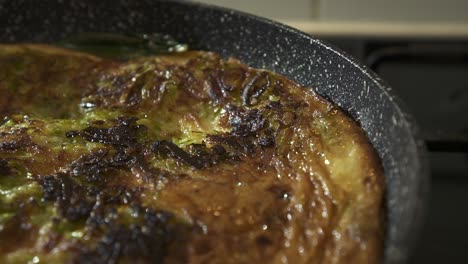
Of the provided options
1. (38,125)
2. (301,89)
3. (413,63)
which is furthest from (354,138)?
(413,63)

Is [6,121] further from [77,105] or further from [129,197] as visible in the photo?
[129,197]

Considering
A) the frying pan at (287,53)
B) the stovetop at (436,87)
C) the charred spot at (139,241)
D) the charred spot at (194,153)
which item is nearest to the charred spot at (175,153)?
the charred spot at (194,153)

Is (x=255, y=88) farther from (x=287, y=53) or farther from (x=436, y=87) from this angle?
(x=436, y=87)

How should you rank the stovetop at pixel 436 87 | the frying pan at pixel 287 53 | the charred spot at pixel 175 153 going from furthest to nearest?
the stovetop at pixel 436 87 < the charred spot at pixel 175 153 < the frying pan at pixel 287 53

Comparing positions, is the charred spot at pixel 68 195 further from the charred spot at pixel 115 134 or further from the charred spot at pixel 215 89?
the charred spot at pixel 215 89

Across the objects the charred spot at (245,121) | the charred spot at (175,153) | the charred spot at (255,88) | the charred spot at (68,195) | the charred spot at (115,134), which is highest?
the charred spot at (255,88)

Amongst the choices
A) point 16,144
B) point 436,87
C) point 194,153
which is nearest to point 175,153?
point 194,153

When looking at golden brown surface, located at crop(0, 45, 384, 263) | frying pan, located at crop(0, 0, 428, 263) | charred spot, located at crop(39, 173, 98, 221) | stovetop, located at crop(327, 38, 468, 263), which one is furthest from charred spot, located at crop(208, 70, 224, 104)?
stovetop, located at crop(327, 38, 468, 263)
